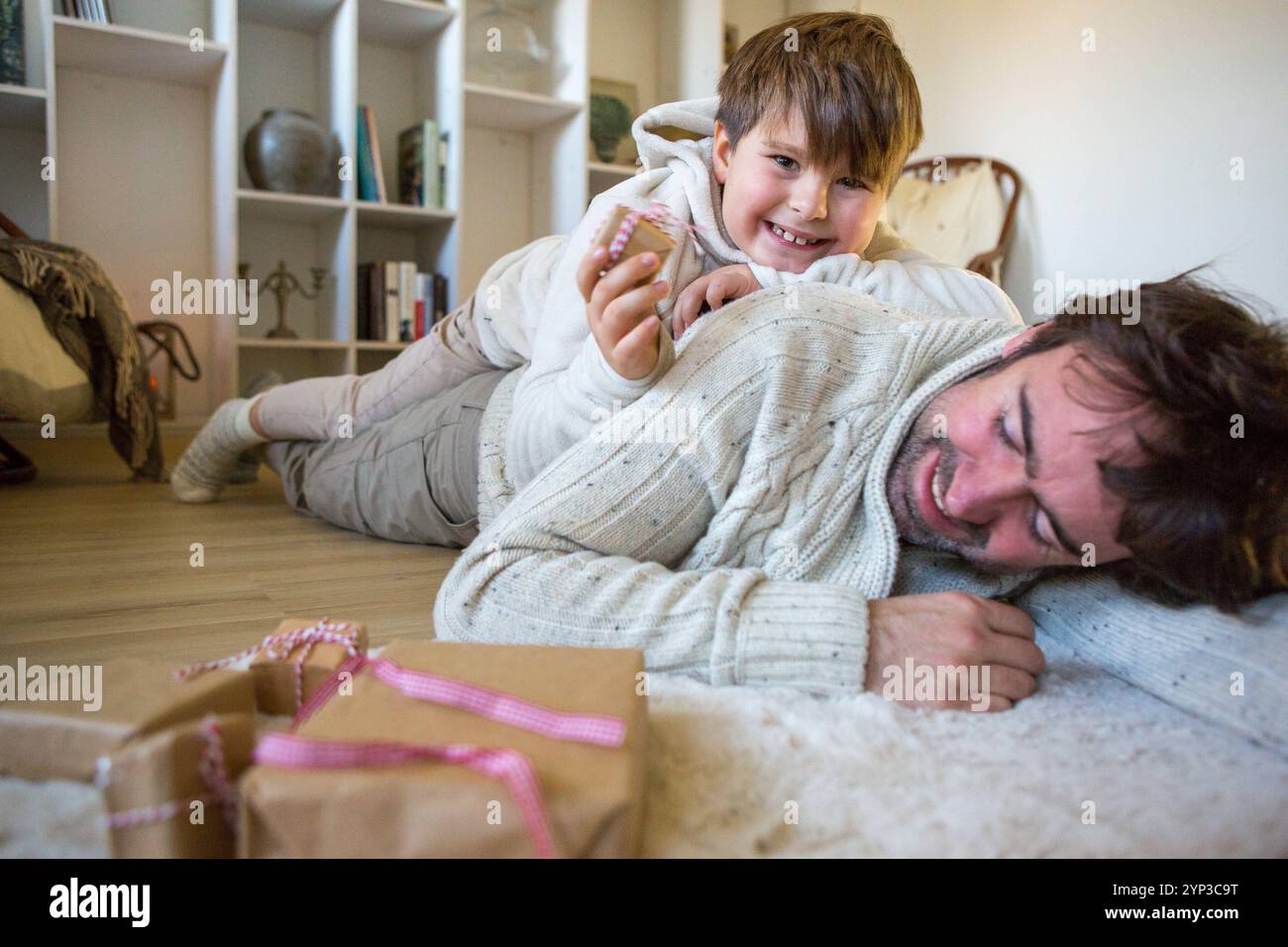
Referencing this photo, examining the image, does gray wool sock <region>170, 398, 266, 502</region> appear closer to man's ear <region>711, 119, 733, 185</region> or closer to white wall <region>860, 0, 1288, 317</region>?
man's ear <region>711, 119, 733, 185</region>

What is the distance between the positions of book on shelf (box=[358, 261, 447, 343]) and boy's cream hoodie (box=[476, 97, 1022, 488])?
4.84 feet

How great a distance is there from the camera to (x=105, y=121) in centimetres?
300

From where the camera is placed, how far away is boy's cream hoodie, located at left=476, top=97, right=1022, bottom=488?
105 centimetres

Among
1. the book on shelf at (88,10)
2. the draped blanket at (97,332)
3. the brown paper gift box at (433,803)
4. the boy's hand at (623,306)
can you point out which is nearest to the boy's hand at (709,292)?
the boy's hand at (623,306)

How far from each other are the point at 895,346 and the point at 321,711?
0.67 metres

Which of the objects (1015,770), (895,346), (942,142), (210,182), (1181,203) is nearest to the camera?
(1015,770)

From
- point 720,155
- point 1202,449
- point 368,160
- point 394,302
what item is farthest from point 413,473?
point 368,160

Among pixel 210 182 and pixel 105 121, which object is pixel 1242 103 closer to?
pixel 210 182

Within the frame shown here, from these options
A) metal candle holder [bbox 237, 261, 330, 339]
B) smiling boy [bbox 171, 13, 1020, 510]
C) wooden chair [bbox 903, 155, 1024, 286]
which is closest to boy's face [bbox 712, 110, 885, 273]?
smiling boy [bbox 171, 13, 1020, 510]

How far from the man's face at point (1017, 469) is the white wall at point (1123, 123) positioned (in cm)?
197

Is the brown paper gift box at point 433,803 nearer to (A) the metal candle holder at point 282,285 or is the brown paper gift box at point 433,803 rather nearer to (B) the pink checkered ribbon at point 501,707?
(B) the pink checkered ribbon at point 501,707

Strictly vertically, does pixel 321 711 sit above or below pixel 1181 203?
below

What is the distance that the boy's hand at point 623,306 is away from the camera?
2.89 ft
